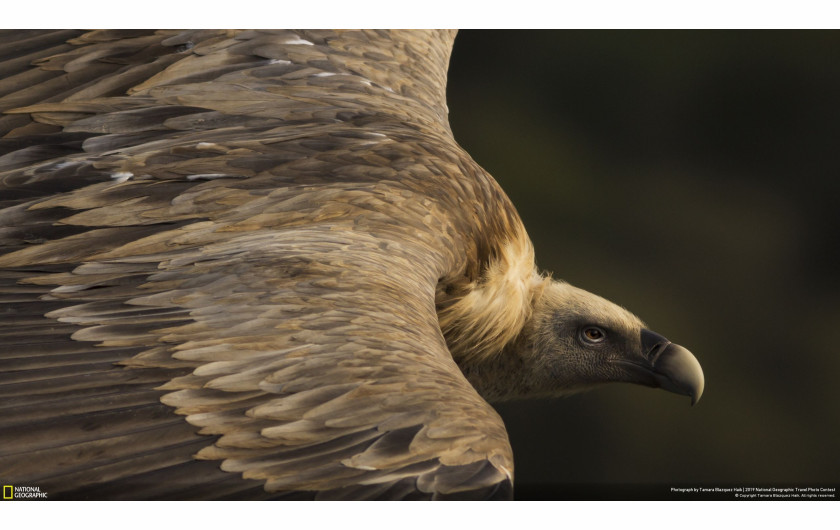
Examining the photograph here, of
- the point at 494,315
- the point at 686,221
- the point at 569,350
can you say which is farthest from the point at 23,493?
the point at 686,221

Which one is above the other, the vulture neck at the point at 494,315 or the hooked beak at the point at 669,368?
the vulture neck at the point at 494,315

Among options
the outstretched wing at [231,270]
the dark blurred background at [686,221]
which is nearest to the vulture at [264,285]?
the outstretched wing at [231,270]

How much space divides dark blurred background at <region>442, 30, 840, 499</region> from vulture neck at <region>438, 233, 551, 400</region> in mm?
301

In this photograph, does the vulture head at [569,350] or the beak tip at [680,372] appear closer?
the beak tip at [680,372]

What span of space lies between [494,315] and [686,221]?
1.35 meters

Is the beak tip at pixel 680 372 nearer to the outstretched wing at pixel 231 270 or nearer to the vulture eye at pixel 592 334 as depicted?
the vulture eye at pixel 592 334

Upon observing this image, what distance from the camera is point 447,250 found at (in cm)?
240

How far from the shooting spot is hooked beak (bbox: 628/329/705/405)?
3.00 metres

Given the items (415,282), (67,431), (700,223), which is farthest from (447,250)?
(700,223)

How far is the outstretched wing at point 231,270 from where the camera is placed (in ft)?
5.25

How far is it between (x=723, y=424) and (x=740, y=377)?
0.81 feet

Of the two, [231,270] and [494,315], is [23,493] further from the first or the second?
[494,315]

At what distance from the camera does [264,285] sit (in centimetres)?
191

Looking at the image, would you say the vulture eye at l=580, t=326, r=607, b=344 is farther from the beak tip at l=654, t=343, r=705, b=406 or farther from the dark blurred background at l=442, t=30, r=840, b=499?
the dark blurred background at l=442, t=30, r=840, b=499
